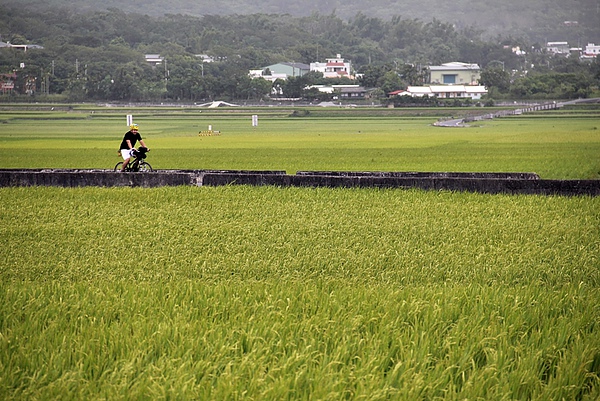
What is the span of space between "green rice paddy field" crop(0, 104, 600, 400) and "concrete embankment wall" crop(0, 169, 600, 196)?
496 millimetres

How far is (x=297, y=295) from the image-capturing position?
6988 millimetres

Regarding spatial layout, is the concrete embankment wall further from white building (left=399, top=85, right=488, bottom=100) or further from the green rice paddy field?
white building (left=399, top=85, right=488, bottom=100)

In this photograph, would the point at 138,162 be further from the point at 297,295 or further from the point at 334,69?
the point at 334,69

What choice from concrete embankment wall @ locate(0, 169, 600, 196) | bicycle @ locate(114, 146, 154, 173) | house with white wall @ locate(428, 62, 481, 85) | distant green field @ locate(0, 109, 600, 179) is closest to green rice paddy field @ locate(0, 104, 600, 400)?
concrete embankment wall @ locate(0, 169, 600, 196)

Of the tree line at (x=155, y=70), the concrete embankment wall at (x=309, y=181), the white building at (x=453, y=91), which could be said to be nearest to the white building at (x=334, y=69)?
the tree line at (x=155, y=70)

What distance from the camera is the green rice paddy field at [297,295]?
16.4 feet

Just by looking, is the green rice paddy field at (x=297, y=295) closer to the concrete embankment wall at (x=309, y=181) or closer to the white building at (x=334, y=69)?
the concrete embankment wall at (x=309, y=181)

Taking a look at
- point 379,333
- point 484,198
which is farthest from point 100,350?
point 484,198

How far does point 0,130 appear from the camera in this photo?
56312mm

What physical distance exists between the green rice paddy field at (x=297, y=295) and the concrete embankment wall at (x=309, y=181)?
19.5 inches

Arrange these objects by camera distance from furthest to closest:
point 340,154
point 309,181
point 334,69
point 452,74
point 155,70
→ point 334,69, point 452,74, point 155,70, point 340,154, point 309,181

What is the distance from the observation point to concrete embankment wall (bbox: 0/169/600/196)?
15539mm

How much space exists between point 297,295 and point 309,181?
30.6 feet

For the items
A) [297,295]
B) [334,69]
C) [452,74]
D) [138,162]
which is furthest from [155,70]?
[297,295]
